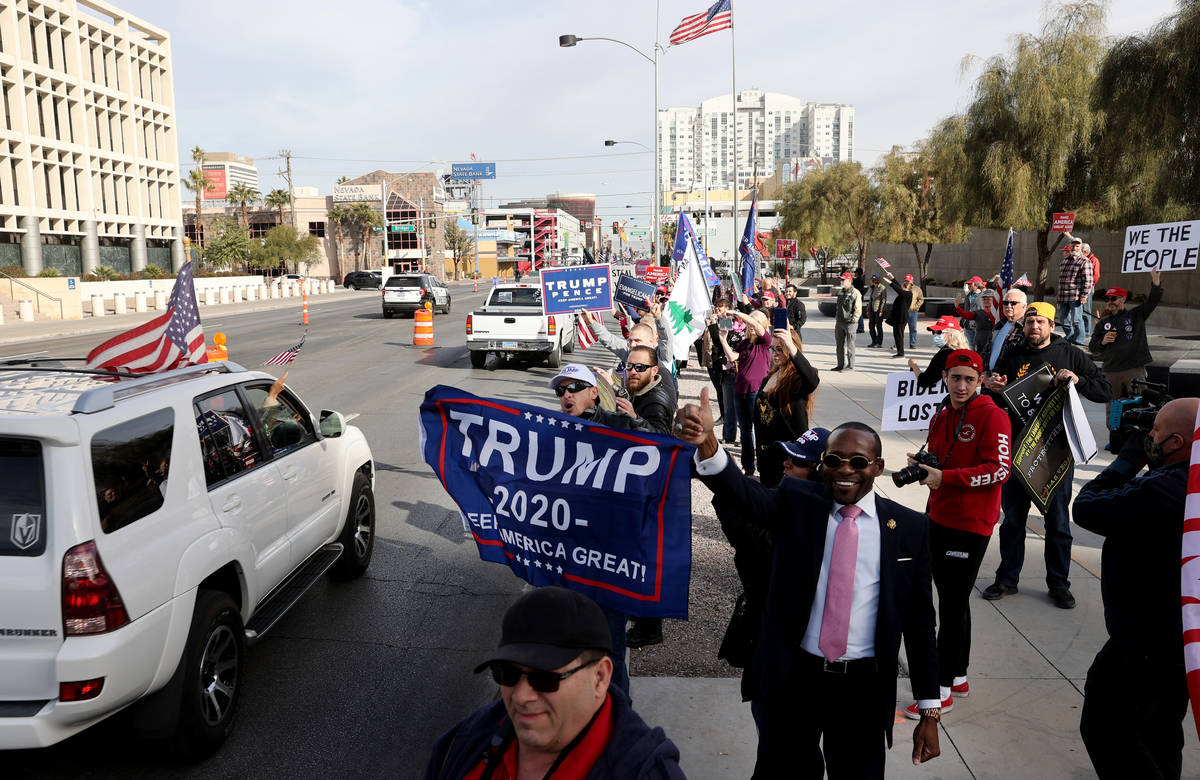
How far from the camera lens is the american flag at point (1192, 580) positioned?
221 cm

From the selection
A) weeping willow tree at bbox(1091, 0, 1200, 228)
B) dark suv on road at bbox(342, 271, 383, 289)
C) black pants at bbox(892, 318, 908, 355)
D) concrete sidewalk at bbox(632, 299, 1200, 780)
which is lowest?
concrete sidewalk at bbox(632, 299, 1200, 780)

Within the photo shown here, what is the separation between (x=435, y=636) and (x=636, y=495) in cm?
235

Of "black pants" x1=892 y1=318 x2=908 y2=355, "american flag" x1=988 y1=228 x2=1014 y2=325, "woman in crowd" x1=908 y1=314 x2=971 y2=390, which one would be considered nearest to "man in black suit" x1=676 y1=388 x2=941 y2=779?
"woman in crowd" x1=908 y1=314 x2=971 y2=390

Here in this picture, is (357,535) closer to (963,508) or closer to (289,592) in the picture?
(289,592)

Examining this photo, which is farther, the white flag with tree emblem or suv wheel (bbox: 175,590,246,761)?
the white flag with tree emblem

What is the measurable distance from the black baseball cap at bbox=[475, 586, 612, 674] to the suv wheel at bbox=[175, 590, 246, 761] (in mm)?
2751

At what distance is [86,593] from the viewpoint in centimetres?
346

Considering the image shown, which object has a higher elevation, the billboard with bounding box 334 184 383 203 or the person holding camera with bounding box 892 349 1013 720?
the billboard with bounding box 334 184 383 203

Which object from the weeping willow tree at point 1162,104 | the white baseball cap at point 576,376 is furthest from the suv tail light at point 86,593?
the weeping willow tree at point 1162,104

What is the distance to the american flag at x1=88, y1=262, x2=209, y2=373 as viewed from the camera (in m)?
6.54

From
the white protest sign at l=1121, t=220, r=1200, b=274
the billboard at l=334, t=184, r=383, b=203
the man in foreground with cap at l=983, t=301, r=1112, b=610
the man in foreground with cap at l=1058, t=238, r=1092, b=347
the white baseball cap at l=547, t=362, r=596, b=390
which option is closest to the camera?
the white baseball cap at l=547, t=362, r=596, b=390

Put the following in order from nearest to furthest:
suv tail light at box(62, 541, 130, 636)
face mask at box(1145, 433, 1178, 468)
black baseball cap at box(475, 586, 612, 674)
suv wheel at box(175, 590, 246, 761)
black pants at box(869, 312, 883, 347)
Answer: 1. black baseball cap at box(475, 586, 612, 674)
2. face mask at box(1145, 433, 1178, 468)
3. suv tail light at box(62, 541, 130, 636)
4. suv wheel at box(175, 590, 246, 761)
5. black pants at box(869, 312, 883, 347)

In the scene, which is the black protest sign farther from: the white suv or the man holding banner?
the white suv

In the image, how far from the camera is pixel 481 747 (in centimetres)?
196
